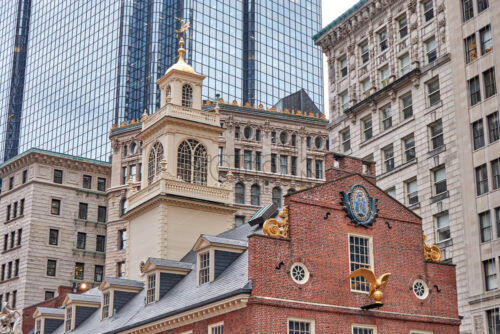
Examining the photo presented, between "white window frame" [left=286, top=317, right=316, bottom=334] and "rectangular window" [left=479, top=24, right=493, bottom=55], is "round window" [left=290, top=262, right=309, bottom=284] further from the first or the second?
"rectangular window" [left=479, top=24, right=493, bottom=55]

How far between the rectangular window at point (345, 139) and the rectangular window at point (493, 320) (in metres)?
25.4

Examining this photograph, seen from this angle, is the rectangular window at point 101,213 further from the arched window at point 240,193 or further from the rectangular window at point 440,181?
the rectangular window at point 440,181

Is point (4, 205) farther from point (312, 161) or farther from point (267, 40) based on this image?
point (267, 40)

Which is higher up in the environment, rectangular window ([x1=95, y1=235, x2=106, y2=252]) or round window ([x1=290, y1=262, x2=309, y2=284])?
rectangular window ([x1=95, y1=235, x2=106, y2=252])

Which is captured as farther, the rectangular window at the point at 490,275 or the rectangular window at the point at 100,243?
the rectangular window at the point at 100,243

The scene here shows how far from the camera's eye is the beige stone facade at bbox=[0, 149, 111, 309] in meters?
93.9

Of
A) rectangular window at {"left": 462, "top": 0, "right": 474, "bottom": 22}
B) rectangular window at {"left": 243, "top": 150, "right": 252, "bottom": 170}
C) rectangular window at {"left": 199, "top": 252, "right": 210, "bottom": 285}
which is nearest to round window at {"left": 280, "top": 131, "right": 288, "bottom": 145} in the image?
rectangular window at {"left": 243, "top": 150, "right": 252, "bottom": 170}

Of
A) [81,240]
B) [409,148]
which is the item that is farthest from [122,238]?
[409,148]

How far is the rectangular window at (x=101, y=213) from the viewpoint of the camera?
103 meters

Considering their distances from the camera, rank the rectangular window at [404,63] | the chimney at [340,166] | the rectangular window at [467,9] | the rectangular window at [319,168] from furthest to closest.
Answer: the rectangular window at [319,168]
the rectangular window at [404,63]
the rectangular window at [467,9]
the chimney at [340,166]

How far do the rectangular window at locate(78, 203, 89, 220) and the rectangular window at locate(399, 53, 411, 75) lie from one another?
155ft

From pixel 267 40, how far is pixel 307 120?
63471mm

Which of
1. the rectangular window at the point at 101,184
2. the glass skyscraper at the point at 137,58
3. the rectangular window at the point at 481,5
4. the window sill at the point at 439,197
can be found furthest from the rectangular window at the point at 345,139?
the glass skyscraper at the point at 137,58

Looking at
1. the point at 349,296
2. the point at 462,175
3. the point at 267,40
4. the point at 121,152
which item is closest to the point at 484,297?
the point at 462,175
